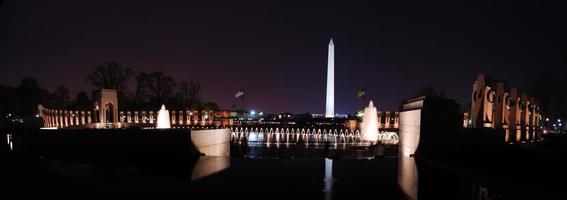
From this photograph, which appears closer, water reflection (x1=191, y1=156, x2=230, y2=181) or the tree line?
water reflection (x1=191, y1=156, x2=230, y2=181)

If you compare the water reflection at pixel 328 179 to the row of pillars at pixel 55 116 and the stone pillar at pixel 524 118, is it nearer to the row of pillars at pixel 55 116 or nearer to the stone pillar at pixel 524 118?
the stone pillar at pixel 524 118

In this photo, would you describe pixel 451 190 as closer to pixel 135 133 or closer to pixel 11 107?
pixel 135 133

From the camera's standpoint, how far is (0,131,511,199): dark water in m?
7.53

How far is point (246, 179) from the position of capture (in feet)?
29.6

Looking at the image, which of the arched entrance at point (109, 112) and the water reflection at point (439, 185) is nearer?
the water reflection at point (439, 185)

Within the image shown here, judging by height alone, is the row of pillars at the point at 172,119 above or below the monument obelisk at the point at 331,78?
below

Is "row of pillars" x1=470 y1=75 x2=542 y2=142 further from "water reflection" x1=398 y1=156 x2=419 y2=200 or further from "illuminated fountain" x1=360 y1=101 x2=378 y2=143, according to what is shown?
"water reflection" x1=398 y1=156 x2=419 y2=200

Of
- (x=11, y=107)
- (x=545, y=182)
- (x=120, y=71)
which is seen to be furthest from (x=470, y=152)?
(x=11, y=107)

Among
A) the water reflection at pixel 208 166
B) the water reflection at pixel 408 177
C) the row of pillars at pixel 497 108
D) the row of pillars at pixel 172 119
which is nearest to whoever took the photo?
the water reflection at pixel 408 177

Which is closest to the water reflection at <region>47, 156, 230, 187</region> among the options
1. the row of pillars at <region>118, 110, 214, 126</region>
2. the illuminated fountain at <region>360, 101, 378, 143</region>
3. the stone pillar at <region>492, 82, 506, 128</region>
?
the stone pillar at <region>492, 82, 506, 128</region>

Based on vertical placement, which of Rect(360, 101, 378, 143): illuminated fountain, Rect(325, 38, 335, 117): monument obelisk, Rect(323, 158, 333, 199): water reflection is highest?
Rect(325, 38, 335, 117): monument obelisk

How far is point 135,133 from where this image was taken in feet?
46.6

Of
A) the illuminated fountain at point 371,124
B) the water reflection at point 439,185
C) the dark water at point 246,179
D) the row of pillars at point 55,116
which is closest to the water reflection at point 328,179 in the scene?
the dark water at point 246,179

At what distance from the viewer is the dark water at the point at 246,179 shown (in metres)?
7.53
